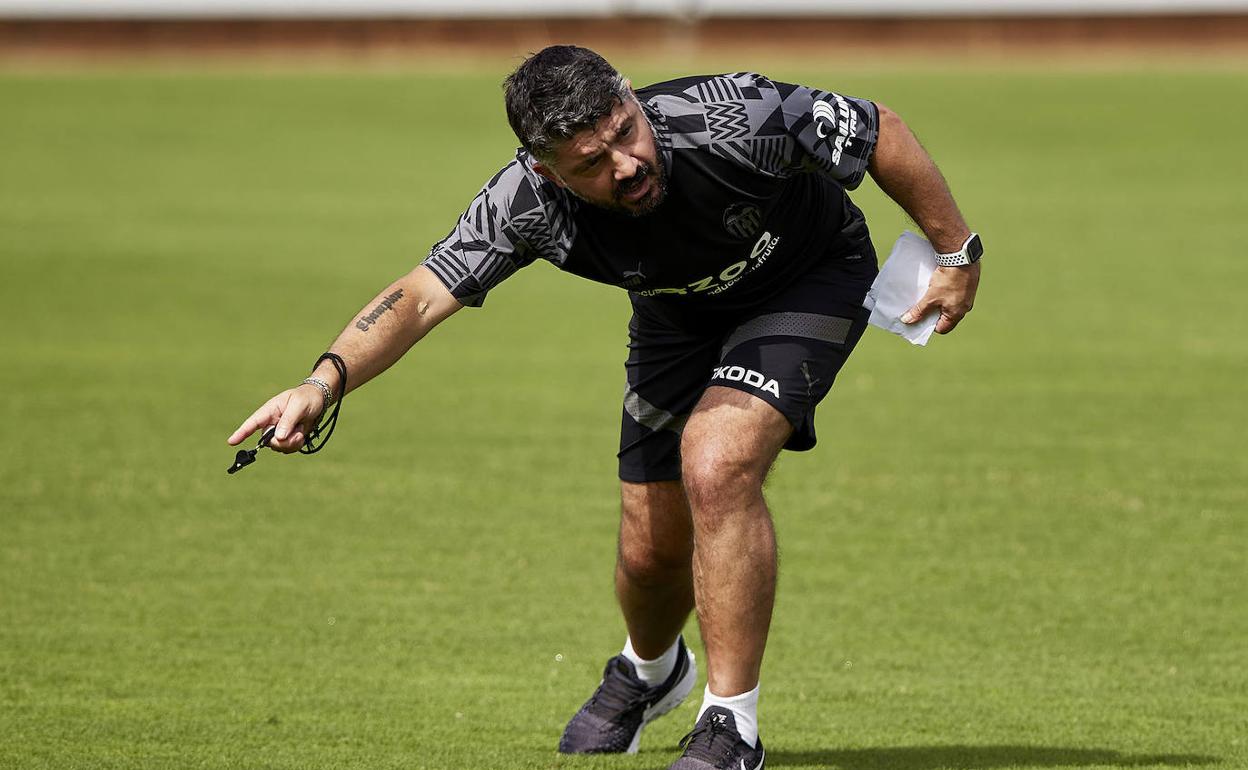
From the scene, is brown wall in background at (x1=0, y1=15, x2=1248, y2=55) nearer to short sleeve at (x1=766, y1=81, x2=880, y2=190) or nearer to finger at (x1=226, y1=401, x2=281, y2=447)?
short sleeve at (x1=766, y1=81, x2=880, y2=190)

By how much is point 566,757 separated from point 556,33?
36866 mm

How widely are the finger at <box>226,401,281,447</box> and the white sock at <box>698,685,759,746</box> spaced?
142cm

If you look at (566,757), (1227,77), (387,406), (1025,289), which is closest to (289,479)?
(387,406)

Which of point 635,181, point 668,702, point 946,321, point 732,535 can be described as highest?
point 635,181

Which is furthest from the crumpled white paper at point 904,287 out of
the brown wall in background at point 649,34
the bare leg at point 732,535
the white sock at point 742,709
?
the brown wall in background at point 649,34

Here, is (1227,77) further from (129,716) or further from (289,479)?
(129,716)

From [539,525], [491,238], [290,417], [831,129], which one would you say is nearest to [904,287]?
[831,129]

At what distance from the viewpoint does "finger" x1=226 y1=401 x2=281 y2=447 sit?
4.46 metres

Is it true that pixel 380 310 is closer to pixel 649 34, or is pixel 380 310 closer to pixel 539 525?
pixel 539 525

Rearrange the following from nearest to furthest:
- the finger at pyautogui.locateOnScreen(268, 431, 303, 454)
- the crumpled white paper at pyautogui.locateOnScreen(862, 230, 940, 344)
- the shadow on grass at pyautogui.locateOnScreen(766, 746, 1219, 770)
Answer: the finger at pyautogui.locateOnScreen(268, 431, 303, 454) → the crumpled white paper at pyautogui.locateOnScreen(862, 230, 940, 344) → the shadow on grass at pyautogui.locateOnScreen(766, 746, 1219, 770)

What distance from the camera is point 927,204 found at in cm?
512

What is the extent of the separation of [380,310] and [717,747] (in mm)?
1499

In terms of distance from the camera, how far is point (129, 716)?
5.94m

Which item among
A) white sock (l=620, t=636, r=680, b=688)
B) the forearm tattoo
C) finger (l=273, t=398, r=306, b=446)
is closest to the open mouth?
the forearm tattoo
